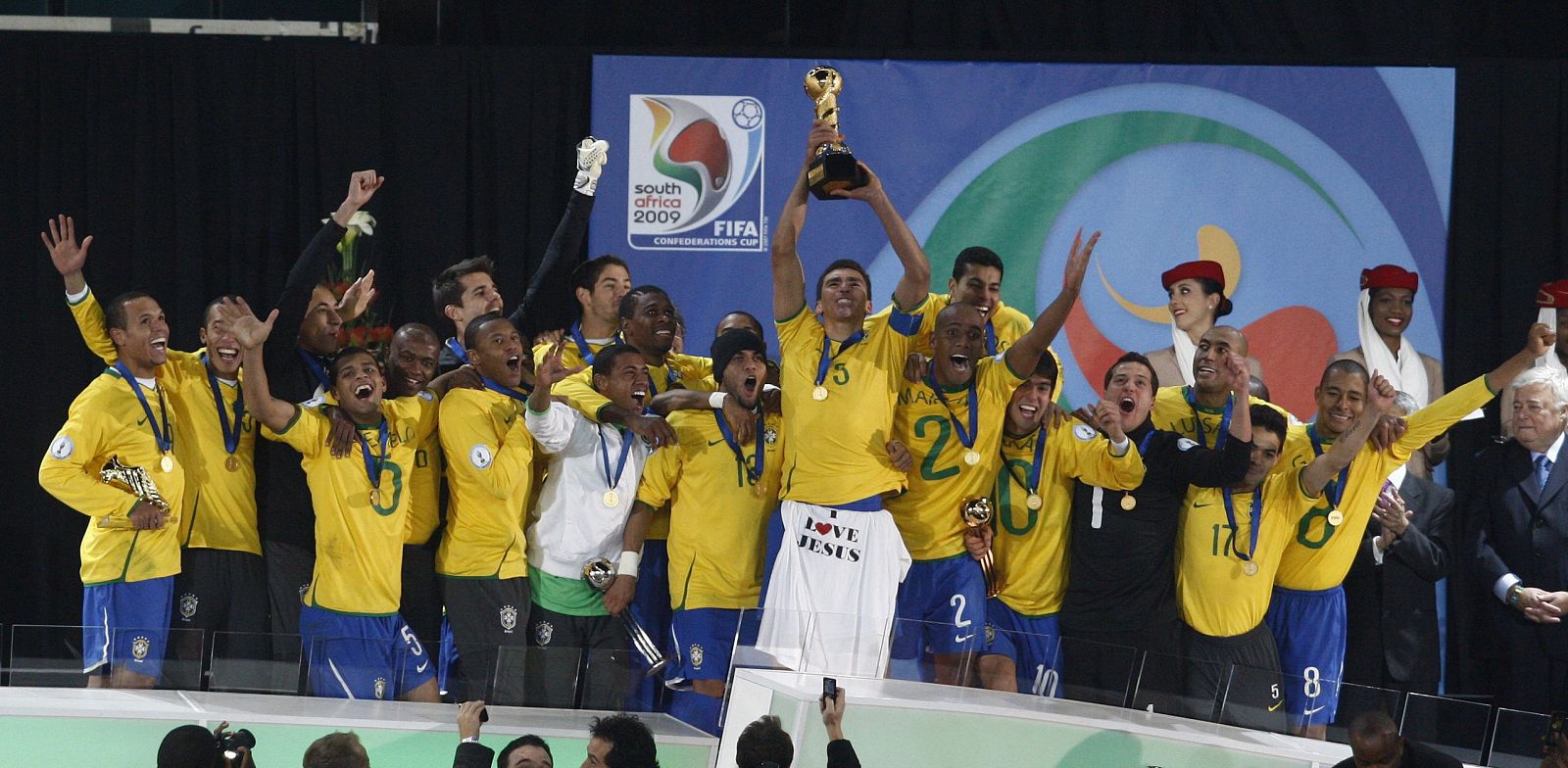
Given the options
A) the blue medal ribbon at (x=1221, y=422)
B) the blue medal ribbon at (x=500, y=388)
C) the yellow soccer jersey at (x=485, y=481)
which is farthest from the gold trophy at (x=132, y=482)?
the blue medal ribbon at (x=1221, y=422)

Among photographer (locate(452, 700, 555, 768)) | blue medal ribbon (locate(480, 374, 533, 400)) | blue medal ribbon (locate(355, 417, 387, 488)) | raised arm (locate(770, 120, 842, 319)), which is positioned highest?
raised arm (locate(770, 120, 842, 319))

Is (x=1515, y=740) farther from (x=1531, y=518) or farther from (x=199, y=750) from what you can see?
(x=199, y=750)

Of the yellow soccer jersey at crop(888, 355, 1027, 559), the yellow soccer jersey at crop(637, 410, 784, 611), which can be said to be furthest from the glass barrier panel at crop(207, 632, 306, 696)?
the yellow soccer jersey at crop(888, 355, 1027, 559)

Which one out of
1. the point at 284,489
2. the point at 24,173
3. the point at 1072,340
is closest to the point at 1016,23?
the point at 1072,340

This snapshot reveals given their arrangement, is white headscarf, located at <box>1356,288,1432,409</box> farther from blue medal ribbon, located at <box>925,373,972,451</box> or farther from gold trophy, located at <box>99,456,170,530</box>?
gold trophy, located at <box>99,456,170,530</box>

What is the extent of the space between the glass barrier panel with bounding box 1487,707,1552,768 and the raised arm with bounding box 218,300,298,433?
3.87 m

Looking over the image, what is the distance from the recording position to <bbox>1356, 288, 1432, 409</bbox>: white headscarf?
24.4 feet

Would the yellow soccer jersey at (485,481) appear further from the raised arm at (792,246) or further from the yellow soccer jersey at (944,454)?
the yellow soccer jersey at (944,454)

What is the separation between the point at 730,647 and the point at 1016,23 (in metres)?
3.39

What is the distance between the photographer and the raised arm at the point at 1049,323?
18.4ft

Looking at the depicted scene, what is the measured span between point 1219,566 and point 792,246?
176 centimetres

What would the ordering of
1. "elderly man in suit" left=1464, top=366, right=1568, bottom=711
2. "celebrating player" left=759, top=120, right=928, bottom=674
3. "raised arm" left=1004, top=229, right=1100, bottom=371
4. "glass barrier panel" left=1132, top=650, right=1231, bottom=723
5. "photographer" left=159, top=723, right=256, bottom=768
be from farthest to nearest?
"elderly man in suit" left=1464, top=366, right=1568, bottom=711, "celebrating player" left=759, top=120, right=928, bottom=674, "raised arm" left=1004, top=229, right=1100, bottom=371, "glass barrier panel" left=1132, top=650, right=1231, bottom=723, "photographer" left=159, top=723, right=256, bottom=768

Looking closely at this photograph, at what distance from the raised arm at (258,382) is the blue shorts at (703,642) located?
1.44m

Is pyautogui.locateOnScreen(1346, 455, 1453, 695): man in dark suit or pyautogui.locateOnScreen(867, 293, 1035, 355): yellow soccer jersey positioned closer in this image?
pyautogui.locateOnScreen(867, 293, 1035, 355): yellow soccer jersey
